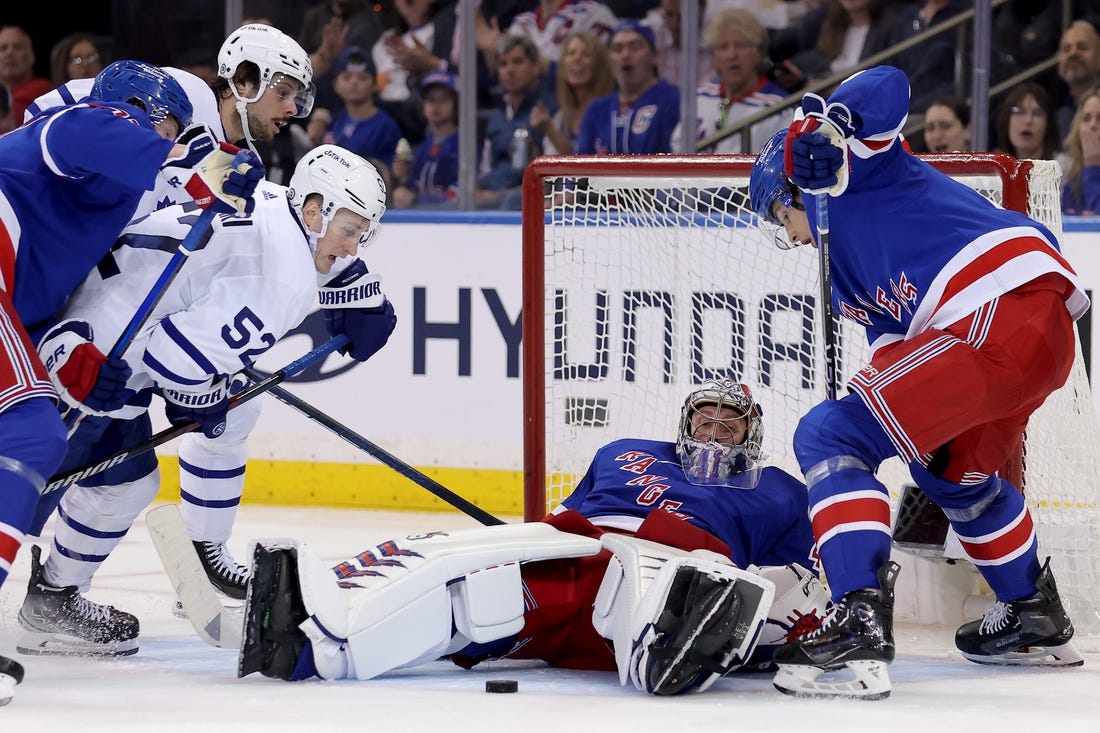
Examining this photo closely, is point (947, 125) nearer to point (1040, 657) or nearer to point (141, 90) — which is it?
point (1040, 657)

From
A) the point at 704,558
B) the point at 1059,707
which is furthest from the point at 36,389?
the point at 1059,707

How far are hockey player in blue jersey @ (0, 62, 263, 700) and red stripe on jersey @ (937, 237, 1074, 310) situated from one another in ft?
4.12

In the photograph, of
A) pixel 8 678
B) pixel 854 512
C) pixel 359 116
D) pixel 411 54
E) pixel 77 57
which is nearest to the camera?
pixel 8 678

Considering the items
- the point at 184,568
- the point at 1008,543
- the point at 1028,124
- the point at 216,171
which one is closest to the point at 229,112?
the point at 216,171

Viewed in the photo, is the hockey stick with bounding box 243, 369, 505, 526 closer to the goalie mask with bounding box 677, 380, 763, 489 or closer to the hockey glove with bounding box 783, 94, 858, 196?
the goalie mask with bounding box 677, 380, 763, 489

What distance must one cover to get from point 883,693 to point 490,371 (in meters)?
2.68

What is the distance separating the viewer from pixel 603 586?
2.77 metres

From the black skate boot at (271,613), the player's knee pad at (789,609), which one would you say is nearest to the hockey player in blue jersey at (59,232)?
the black skate boot at (271,613)

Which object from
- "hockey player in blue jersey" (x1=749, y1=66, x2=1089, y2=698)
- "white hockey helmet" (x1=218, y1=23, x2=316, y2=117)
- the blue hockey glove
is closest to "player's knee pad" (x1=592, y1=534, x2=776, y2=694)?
"hockey player in blue jersey" (x1=749, y1=66, x2=1089, y2=698)

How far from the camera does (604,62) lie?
5.36m

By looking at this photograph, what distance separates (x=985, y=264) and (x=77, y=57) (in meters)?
3.94

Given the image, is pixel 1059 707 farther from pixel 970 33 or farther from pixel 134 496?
pixel 970 33

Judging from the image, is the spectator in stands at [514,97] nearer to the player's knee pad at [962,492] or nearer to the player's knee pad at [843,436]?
the player's knee pad at [962,492]

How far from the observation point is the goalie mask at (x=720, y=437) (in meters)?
3.07
